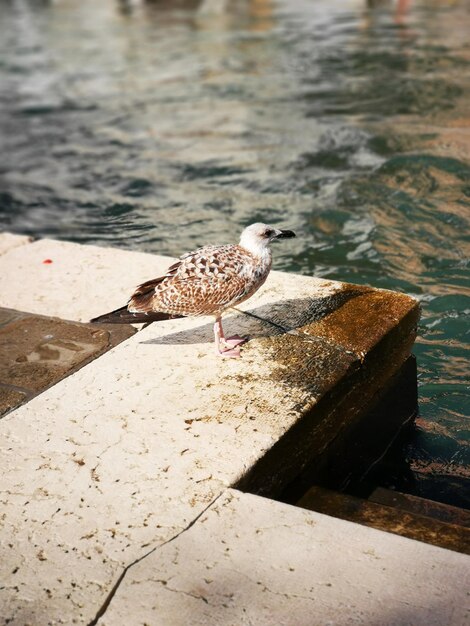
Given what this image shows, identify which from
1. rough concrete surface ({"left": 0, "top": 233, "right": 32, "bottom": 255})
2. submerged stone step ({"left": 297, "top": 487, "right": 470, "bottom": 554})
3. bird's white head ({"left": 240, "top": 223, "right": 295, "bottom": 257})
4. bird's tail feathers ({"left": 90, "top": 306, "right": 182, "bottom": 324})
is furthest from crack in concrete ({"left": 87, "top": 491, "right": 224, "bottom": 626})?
rough concrete surface ({"left": 0, "top": 233, "right": 32, "bottom": 255})

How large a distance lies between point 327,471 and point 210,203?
5.76 metres

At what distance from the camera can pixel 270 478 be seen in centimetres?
408

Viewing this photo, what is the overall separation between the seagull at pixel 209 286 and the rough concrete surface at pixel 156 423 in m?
0.27

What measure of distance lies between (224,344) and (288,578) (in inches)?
72.2

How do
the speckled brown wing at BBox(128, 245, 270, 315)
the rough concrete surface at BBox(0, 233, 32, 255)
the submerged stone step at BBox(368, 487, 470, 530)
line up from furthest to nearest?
the rough concrete surface at BBox(0, 233, 32, 255) < the speckled brown wing at BBox(128, 245, 270, 315) < the submerged stone step at BBox(368, 487, 470, 530)

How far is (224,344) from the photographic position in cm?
491

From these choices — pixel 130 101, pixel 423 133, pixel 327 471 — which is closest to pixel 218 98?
pixel 130 101

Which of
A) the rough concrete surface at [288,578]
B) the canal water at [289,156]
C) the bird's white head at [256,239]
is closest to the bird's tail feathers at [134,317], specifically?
the bird's white head at [256,239]

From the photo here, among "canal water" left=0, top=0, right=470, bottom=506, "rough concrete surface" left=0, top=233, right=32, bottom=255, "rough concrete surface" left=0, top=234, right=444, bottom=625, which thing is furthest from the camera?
"canal water" left=0, top=0, right=470, bottom=506

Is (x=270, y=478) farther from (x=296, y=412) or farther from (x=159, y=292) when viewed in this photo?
(x=159, y=292)

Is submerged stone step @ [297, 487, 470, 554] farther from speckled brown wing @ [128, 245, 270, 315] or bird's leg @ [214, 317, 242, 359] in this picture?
speckled brown wing @ [128, 245, 270, 315]

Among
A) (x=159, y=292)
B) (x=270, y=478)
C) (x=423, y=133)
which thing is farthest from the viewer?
(x=423, y=133)

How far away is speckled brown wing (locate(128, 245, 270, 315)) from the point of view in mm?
4684

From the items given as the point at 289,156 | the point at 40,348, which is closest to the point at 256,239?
the point at 40,348
